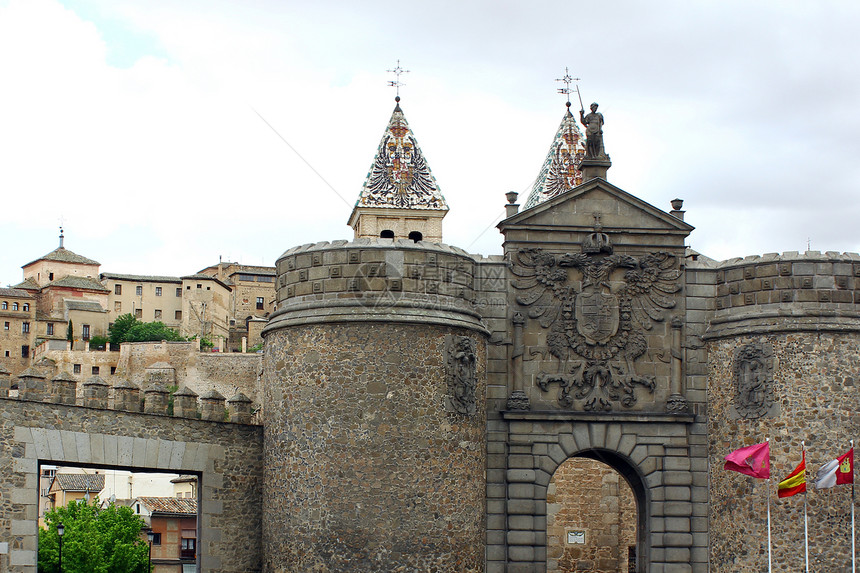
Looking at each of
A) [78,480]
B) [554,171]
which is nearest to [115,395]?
[554,171]

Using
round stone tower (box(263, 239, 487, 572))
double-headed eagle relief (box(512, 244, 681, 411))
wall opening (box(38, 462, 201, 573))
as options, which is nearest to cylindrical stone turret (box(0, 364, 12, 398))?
round stone tower (box(263, 239, 487, 572))

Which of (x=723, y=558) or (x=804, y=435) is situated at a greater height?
(x=804, y=435)

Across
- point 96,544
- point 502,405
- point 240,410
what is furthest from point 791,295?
point 96,544

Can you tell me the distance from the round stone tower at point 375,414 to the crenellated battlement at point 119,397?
1.29 metres

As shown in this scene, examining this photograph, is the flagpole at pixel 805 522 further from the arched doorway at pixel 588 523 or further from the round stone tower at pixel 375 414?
the arched doorway at pixel 588 523

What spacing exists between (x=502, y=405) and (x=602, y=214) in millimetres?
4511

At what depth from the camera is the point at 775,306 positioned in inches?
1006

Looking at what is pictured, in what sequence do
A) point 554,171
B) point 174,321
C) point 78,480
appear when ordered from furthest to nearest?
1. point 174,321
2. point 78,480
3. point 554,171

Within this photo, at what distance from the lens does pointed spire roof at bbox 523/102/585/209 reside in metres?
37.3

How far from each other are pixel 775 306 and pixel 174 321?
82326mm

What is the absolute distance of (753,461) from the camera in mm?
24359

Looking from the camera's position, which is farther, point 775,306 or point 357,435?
point 775,306

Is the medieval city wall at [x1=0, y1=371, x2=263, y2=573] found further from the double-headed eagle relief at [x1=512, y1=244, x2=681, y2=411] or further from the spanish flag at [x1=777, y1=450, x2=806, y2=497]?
the spanish flag at [x1=777, y1=450, x2=806, y2=497]

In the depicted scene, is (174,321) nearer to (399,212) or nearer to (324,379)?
(399,212)
